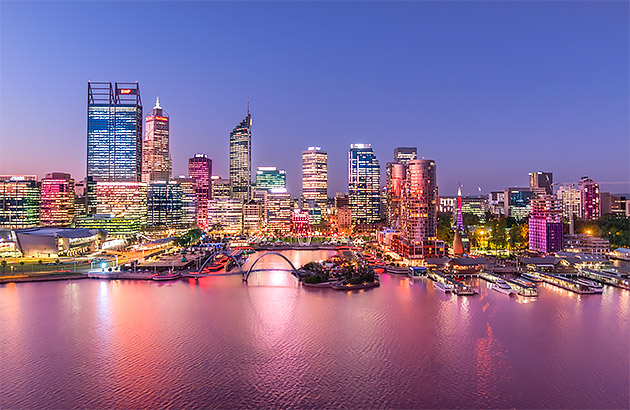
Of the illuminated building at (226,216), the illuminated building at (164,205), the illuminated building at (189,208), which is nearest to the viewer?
the illuminated building at (226,216)

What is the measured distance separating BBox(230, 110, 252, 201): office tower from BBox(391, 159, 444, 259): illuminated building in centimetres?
6678

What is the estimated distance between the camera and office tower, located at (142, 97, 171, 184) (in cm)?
10112

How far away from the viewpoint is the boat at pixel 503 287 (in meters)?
22.8

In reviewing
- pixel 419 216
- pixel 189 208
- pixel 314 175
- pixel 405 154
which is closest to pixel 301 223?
→ pixel 189 208

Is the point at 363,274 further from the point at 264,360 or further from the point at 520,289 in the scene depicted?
the point at 264,360

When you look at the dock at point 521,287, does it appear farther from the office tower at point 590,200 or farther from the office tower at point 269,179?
the office tower at point 269,179

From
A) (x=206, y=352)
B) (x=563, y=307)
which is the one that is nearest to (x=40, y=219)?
(x=206, y=352)

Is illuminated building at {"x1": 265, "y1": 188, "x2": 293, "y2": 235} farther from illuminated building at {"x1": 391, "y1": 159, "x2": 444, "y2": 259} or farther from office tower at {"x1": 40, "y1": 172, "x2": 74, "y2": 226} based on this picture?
illuminated building at {"x1": 391, "y1": 159, "x2": 444, "y2": 259}

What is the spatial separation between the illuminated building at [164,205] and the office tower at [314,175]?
27514mm

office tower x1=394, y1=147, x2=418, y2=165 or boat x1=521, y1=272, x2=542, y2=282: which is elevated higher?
office tower x1=394, y1=147, x2=418, y2=165

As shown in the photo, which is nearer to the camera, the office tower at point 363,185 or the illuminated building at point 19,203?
the illuminated building at point 19,203

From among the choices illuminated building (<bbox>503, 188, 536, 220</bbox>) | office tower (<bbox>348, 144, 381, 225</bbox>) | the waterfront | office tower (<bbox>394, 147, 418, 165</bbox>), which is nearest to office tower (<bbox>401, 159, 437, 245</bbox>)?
the waterfront

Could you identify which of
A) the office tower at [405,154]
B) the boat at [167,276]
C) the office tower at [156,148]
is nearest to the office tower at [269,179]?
the office tower at [156,148]

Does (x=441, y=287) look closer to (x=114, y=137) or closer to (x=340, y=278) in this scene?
(x=340, y=278)
